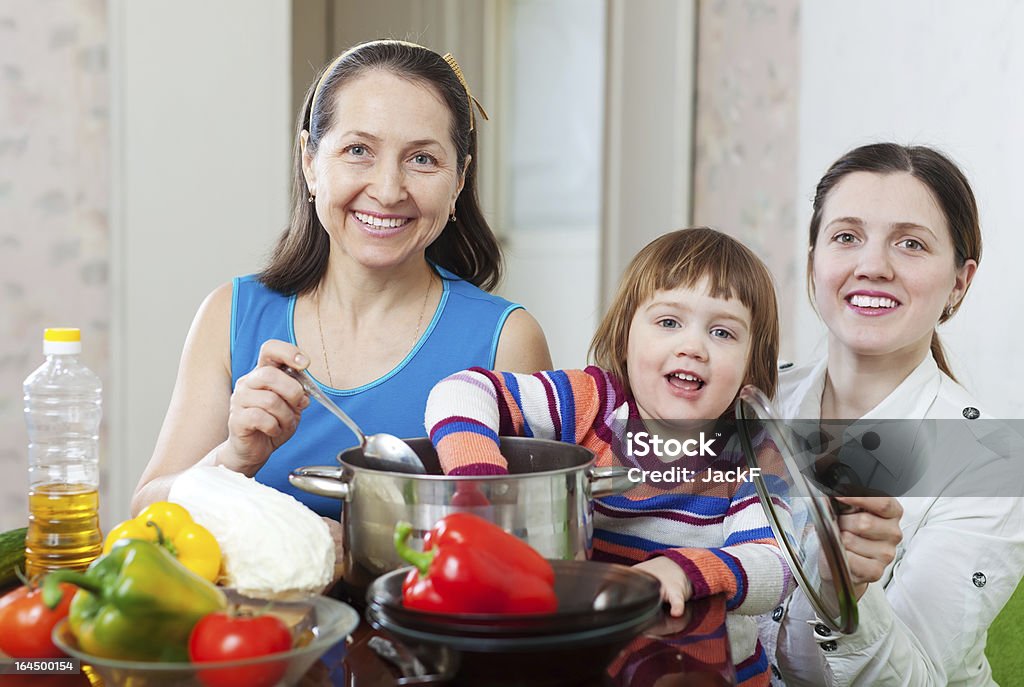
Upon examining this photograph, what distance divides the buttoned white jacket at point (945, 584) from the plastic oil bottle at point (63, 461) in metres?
0.78

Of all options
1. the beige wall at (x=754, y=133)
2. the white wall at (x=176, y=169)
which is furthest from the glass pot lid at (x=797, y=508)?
the white wall at (x=176, y=169)

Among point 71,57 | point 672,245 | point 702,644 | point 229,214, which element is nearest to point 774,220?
point 229,214

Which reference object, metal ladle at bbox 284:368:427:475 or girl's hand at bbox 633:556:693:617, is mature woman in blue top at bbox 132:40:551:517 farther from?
girl's hand at bbox 633:556:693:617

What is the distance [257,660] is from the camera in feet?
2.27

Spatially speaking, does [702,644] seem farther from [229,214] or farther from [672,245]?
[229,214]

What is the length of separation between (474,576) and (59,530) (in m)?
0.55

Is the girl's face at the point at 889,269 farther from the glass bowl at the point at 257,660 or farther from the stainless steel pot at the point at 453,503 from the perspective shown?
the glass bowl at the point at 257,660

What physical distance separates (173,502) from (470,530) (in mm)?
Answer: 322

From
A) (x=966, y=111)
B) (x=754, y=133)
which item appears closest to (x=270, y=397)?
(x=966, y=111)

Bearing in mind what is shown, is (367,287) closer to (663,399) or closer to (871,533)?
(663,399)

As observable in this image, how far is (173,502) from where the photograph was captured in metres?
0.94

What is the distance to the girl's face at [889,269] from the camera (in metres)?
1.49

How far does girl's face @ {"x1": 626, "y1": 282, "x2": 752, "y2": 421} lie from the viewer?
49.9 inches

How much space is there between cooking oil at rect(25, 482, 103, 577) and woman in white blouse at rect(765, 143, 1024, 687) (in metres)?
A: 0.81
